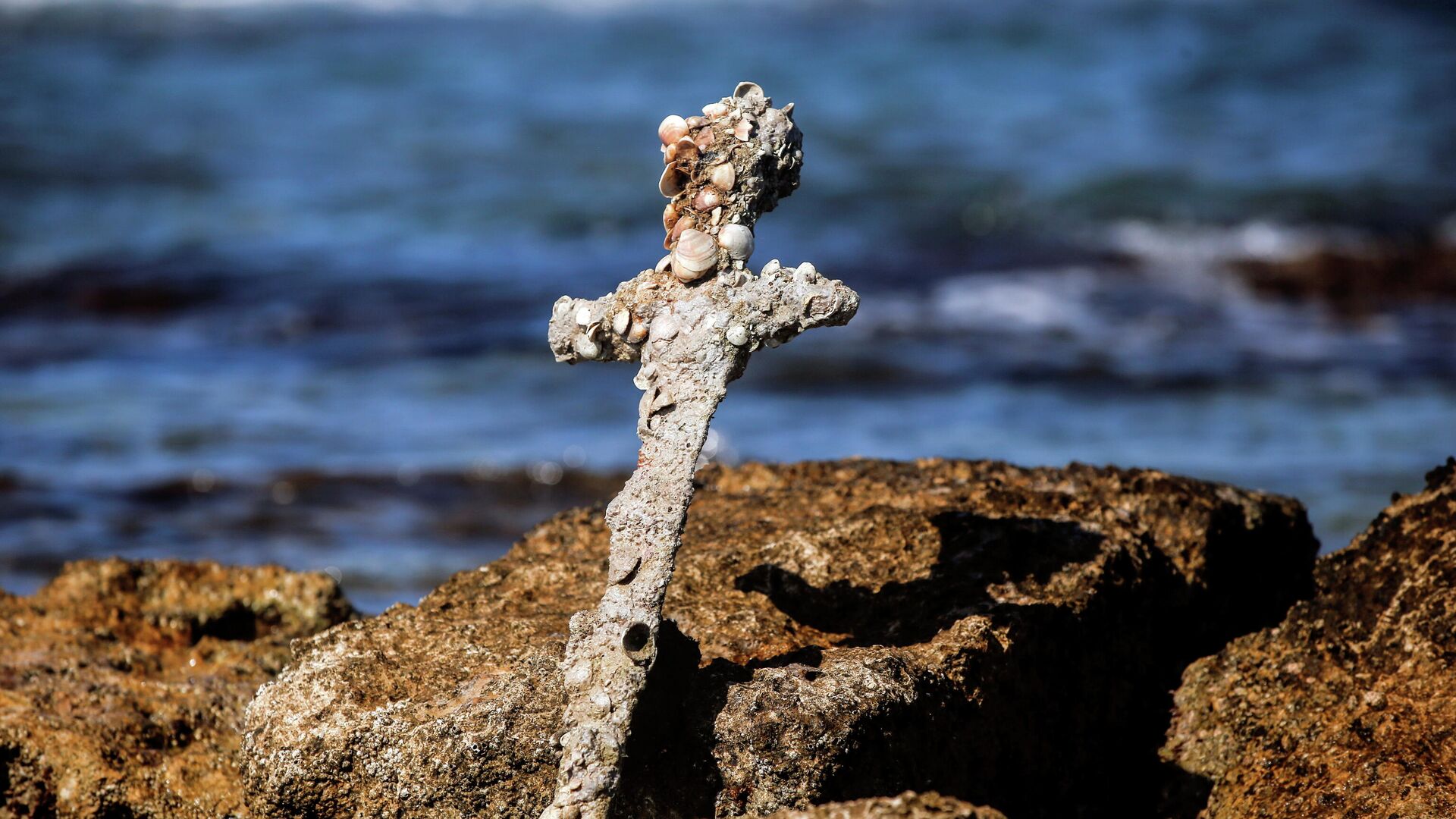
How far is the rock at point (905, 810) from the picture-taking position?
2203 mm

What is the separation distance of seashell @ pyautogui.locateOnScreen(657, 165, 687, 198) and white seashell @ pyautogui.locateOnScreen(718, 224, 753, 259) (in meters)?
0.12

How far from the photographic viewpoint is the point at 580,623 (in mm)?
2662

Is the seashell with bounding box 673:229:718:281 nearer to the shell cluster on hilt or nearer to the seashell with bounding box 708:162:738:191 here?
the shell cluster on hilt

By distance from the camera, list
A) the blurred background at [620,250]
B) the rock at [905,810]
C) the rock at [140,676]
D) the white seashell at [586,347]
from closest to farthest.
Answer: the rock at [905,810]
the white seashell at [586,347]
the rock at [140,676]
the blurred background at [620,250]

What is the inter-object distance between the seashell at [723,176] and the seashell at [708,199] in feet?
0.06

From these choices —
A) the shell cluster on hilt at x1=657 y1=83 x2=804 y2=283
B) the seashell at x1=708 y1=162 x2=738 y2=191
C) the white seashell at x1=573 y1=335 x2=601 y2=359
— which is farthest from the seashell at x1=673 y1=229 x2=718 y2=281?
the white seashell at x1=573 y1=335 x2=601 y2=359

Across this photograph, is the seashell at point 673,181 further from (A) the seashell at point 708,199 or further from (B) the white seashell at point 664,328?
(B) the white seashell at point 664,328

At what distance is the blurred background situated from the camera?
28.3 ft

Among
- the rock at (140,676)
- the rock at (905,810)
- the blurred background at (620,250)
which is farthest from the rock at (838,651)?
the blurred background at (620,250)

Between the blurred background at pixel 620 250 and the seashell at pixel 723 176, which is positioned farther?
the blurred background at pixel 620 250

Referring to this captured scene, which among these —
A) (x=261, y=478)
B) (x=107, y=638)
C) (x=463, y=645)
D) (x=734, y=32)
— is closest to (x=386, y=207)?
(x=261, y=478)

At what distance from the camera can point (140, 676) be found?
3891 mm

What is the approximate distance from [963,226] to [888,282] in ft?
7.36

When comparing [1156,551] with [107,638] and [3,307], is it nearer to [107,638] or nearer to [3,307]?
[107,638]
